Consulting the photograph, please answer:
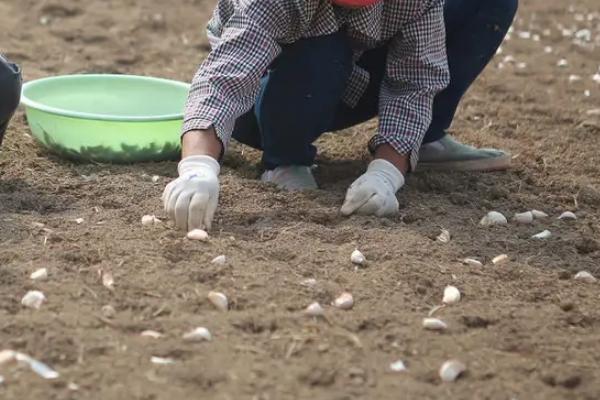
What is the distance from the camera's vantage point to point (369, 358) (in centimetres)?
202

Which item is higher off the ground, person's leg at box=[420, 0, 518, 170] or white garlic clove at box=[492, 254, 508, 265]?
person's leg at box=[420, 0, 518, 170]

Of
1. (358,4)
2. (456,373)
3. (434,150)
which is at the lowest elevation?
(434,150)

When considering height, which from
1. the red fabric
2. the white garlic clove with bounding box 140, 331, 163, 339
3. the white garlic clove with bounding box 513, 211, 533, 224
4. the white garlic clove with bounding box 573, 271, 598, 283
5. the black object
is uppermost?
the red fabric

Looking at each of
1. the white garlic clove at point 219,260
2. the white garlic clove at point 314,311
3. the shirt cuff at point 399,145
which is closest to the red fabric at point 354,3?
the shirt cuff at point 399,145

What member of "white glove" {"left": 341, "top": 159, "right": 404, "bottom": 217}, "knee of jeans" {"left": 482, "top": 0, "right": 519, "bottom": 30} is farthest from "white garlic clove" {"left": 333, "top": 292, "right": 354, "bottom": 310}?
"knee of jeans" {"left": 482, "top": 0, "right": 519, "bottom": 30}

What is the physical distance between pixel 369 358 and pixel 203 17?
3520mm

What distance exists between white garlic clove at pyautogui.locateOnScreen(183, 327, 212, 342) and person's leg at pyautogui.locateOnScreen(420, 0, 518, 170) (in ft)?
4.60

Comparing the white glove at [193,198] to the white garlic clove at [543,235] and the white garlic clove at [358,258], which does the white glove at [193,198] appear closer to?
the white garlic clove at [358,258]

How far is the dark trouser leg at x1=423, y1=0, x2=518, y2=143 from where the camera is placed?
3.14 meters

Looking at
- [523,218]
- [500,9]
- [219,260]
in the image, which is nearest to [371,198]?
[523,218]

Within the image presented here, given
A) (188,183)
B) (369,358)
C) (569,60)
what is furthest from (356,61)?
(569,60)

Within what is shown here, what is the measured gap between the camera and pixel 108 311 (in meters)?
2.12

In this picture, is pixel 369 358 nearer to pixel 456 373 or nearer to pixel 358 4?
Answer: pixel 456 373

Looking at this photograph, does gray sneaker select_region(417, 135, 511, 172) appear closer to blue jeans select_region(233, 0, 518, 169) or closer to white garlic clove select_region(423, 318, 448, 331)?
Answer: blue jeans select_region(233, 0, 518, 169)
